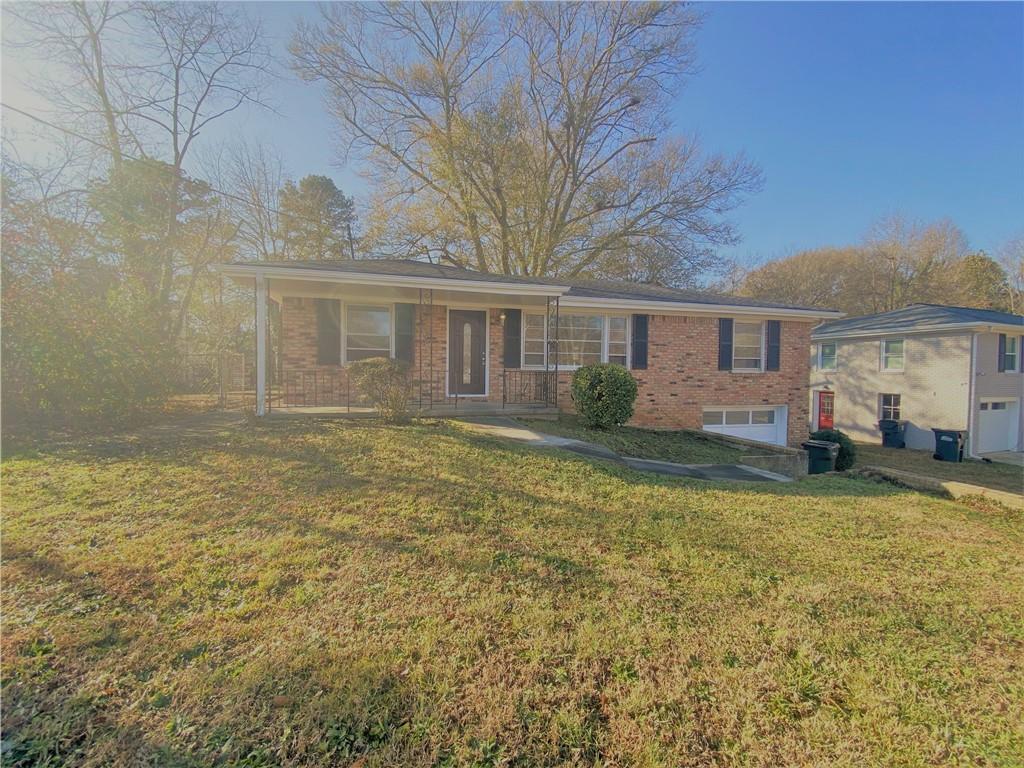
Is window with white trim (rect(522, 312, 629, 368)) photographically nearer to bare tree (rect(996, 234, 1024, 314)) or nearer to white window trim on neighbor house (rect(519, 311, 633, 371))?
white window trim on neighbor house (rect(519, 311, 633, 371))

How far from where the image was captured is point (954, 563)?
363cm

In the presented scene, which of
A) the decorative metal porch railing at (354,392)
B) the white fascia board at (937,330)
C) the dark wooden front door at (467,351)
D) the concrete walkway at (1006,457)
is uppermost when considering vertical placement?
the white fascia board at (937,330)

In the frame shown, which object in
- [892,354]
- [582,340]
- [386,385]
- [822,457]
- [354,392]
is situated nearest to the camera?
[386,385]

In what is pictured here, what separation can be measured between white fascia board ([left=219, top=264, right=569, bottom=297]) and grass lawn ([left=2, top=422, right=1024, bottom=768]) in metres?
4.27

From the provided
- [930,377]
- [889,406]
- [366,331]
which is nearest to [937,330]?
[930,377]

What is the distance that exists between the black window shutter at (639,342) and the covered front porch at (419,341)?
1.92 meters

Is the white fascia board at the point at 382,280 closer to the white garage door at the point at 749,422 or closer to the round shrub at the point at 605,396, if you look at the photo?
the round shrub at the point at 605,396

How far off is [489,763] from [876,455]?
17.2m

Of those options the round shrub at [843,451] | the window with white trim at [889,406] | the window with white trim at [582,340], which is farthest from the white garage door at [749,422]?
the window with white trim at [889,406]

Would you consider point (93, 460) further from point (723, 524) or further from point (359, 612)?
point (723, 524)

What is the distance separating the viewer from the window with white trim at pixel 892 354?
1619cm

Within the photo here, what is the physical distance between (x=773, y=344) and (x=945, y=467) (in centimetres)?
644

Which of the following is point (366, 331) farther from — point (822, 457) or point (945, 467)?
point (945, 467)

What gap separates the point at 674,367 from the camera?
11.3 metres
